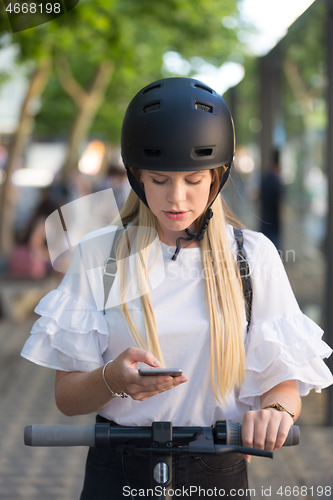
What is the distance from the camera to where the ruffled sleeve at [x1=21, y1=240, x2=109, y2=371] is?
2.03m

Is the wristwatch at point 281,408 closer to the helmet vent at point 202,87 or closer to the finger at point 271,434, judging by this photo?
the finger at point 271,434

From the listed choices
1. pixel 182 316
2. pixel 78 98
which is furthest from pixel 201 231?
pixel 78 98

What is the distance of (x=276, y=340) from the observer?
2.01 m

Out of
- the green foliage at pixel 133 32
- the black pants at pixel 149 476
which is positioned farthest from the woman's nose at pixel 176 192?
the green foliage at pixel 133 32

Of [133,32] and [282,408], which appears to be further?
[133,32]

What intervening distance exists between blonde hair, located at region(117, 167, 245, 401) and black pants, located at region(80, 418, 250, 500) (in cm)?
21

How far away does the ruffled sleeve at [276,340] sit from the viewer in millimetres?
2020

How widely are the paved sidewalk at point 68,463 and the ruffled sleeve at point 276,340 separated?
244 cm

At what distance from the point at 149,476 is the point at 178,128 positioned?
96cm

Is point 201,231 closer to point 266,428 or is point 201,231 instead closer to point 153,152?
point 153,152

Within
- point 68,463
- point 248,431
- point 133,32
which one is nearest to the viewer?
point 248,431

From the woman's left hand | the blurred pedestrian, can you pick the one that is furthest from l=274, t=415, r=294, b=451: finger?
the blurred pedestrian

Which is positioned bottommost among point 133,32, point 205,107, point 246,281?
point 246,281

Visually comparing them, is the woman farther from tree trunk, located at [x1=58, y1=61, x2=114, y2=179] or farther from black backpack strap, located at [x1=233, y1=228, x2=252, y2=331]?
tree trunk, located at [x1=58, y1=61, x2=114, y2=179]
